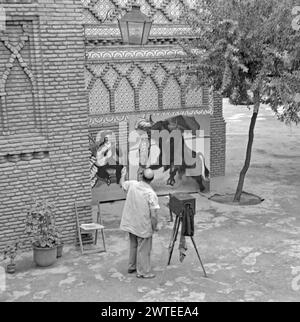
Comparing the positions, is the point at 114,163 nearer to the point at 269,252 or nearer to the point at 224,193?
the point at 224,193

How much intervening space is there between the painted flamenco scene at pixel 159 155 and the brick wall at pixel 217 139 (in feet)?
4.15

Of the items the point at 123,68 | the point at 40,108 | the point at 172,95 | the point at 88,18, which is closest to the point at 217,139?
the point at 172,95

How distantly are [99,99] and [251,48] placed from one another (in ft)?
13.3

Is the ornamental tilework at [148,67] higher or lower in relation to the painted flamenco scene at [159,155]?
higher

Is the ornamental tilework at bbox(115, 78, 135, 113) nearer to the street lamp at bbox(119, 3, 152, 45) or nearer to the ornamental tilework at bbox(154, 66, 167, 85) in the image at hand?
the ornamental tilework at bbox(154, 66, 167, 85)

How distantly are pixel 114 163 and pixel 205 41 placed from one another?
159 inches

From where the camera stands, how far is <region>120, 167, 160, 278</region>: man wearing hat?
736 centimetres

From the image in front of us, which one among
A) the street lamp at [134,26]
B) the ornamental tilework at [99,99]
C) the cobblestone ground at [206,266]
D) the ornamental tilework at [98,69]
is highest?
the street lamp at [134,26]

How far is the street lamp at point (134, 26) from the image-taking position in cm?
909

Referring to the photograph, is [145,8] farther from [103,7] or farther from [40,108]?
[40,108]

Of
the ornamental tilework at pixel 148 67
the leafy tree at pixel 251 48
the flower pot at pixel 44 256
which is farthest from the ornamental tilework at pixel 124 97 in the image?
the flower pot at pixel 44 256

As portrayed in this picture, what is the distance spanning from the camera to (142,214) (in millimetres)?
7426

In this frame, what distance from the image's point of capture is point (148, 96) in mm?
12891

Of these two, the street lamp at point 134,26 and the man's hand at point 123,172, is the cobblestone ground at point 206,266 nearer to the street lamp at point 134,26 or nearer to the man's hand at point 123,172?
the man's hand at point 123,172
